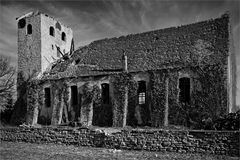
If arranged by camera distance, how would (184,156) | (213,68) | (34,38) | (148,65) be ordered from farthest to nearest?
(34,38), (148,65), (213,68), (184,156)

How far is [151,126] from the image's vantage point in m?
14.9

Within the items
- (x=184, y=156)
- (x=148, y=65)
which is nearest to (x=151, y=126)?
(x=148, y=65)

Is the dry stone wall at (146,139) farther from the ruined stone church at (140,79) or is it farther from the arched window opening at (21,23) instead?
the arched window opening at (21,23)

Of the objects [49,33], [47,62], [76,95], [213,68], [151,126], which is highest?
[49,33]

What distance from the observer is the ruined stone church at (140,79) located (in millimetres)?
14398

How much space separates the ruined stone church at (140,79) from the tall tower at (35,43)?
4.6 inches

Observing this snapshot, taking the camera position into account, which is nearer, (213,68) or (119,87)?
(213,68)

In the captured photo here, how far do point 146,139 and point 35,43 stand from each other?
62.6 feet

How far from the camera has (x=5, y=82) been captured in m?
20.8

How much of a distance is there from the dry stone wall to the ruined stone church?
5.24m

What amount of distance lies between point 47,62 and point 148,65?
12.5 meters

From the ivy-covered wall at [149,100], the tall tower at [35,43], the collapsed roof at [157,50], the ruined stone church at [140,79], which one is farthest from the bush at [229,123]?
the tall tower at [35,43]

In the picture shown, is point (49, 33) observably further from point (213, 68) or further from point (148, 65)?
point (213, 68)

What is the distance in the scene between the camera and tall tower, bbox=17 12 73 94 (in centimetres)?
2303
